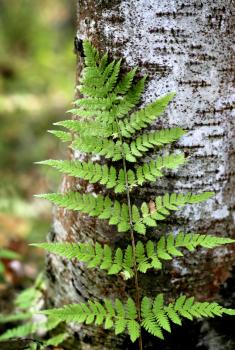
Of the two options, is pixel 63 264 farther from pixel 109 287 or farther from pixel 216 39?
pixel 216 39

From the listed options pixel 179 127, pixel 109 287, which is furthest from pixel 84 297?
pixel 179 127

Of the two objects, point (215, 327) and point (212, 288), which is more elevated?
point (212, 288)

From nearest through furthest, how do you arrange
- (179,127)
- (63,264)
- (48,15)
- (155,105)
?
(155,105) < (179,127) < (63,264) < (48,15)

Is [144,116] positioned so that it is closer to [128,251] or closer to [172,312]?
[128,251]

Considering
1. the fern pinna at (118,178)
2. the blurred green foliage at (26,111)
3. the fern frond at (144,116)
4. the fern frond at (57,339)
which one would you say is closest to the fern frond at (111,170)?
the fern pinna at (118,178)

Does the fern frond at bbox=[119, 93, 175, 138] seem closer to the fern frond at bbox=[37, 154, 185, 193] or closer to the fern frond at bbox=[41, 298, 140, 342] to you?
the fern frond at bbox=[37, 154, 185, 193]

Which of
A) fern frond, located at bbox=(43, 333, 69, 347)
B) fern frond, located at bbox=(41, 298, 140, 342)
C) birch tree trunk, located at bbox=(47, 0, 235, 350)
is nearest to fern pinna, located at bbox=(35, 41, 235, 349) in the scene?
fern frond, located at bbox=(41, 298, 140, 342)

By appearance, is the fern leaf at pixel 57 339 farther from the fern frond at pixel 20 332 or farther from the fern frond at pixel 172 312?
the fern frond at pixel 172 312

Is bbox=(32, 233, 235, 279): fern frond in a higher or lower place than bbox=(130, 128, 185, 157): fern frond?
lower
